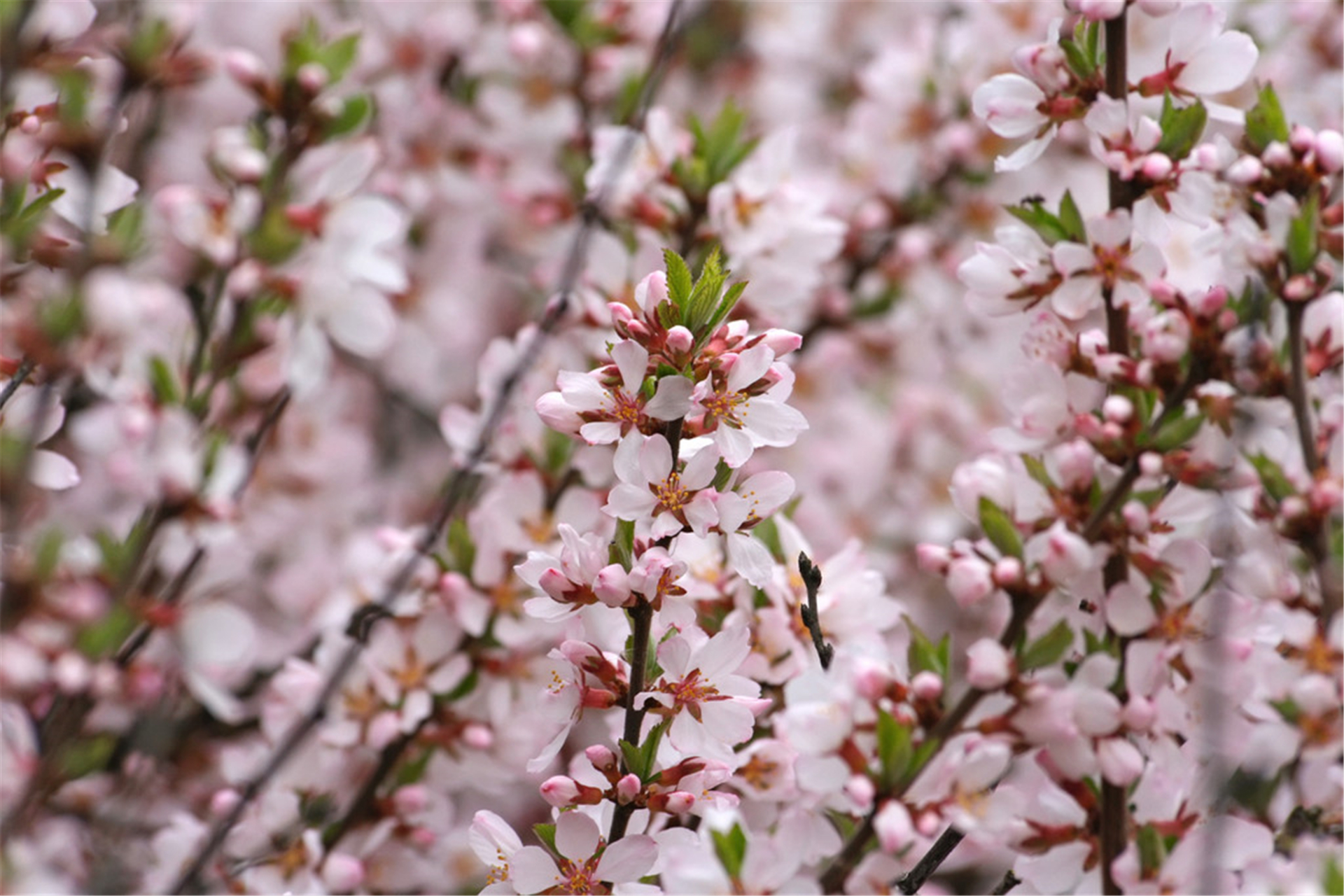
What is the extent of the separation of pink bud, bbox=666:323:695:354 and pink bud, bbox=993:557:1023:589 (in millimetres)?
233

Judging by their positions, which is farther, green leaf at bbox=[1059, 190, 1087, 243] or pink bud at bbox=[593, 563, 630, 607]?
green leaf at bbox=[1059, 190, 1087, 243]

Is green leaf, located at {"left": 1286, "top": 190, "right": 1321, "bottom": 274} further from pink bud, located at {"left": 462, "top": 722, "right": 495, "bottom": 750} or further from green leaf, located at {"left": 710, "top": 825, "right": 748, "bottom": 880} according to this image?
pink bud, located at {"left": 462, "top": 722, "right": 495, "bottom": 750}

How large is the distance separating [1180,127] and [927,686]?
0.46 meters

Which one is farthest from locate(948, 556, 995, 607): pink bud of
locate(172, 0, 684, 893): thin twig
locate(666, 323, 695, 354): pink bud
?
locate(172, 0, 684, 893): thin twig

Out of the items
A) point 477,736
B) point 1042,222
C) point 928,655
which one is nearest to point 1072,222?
point 1042,222

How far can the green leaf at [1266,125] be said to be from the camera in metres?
0.93

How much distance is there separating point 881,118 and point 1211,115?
3.49 ft

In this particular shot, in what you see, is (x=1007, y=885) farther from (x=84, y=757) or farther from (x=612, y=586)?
(x=84, y=757)

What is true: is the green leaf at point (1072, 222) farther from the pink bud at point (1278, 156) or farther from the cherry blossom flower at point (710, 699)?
the cherry blossom flower at point (710, 699)

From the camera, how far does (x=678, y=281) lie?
2.86 feet

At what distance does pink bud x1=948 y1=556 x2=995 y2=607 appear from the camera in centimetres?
81

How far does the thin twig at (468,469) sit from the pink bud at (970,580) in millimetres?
→ 490

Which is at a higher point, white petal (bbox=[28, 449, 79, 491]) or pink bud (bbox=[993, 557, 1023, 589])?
pink bud (bbox=[993, 557, 1023, 589])

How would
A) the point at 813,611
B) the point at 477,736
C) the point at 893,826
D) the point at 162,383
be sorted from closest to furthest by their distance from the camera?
the point at 893,826, the point at 813,611, the point at 162,383, the point at 477,736
